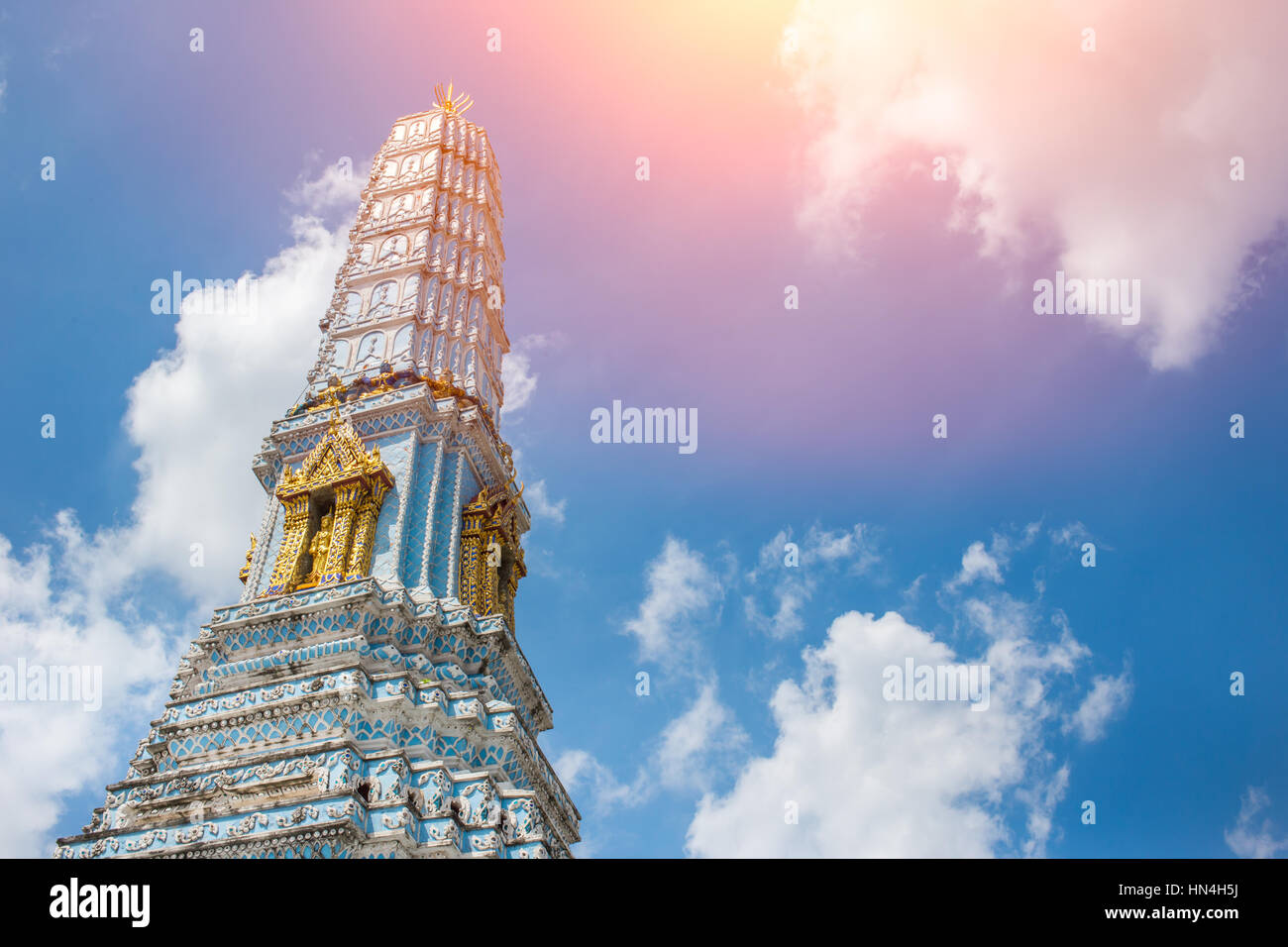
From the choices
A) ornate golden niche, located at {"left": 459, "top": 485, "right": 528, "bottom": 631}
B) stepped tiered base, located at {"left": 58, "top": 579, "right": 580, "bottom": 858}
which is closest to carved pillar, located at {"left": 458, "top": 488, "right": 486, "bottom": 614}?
ornate golden niche, located at {"left": 459, "top": 485, "right": 528, "bottom": 631}

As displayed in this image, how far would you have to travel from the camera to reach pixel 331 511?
25516 millimetres

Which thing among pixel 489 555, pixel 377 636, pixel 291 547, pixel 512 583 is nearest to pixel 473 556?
pixel 489 555

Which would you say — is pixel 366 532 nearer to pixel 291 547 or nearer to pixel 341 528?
pixel 341 528

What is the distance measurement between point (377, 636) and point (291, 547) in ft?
13.0

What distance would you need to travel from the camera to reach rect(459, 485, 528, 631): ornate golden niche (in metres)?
25.7

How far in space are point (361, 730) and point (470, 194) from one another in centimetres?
1994

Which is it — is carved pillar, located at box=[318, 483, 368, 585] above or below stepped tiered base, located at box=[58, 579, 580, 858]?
above

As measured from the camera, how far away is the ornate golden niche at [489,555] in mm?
25656

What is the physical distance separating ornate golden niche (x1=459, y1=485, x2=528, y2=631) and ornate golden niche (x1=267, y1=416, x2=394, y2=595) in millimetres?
2373

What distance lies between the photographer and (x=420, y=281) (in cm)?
3058

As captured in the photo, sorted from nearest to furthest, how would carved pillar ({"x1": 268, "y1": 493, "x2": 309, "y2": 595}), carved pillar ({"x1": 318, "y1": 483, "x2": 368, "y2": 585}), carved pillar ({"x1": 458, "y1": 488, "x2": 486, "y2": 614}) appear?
carved pillar ({"x1": 318, "y1": 483, "x2": 368, "y2": 585}) → carved pillar ({"x1": 268, "y1": 493, "x2": 309, "y2": 595}) → carved pillar ({"x1": 458, "y1": 488, "x2": 486, "y2": 614})

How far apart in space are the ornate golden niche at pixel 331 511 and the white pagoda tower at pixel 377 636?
0.15 ft

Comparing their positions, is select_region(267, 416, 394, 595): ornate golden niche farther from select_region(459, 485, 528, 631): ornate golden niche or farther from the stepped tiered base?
select_region(459, 485, 528, 631): ornate golden niche
